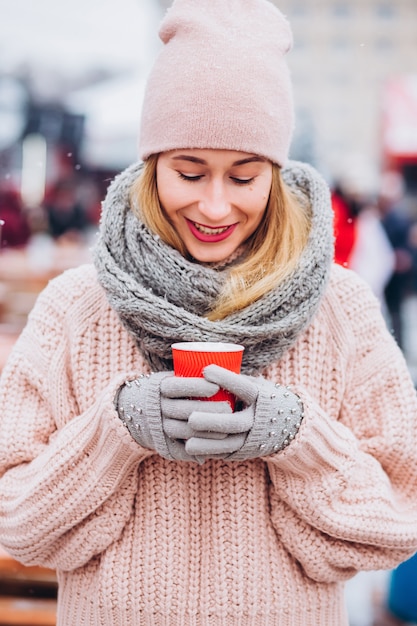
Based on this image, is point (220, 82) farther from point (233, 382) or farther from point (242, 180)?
point (233, 382)

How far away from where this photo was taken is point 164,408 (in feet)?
3.99

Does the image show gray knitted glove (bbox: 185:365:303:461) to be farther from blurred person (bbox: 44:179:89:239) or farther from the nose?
blurred person (bbox: 44:179:89:239)

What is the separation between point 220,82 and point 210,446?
666 millimetres

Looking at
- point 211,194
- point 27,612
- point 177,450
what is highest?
point 211,194

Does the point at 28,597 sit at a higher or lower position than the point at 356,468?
lower

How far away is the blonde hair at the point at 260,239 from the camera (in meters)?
1.40

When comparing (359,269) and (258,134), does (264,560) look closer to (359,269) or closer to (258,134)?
(258,134)

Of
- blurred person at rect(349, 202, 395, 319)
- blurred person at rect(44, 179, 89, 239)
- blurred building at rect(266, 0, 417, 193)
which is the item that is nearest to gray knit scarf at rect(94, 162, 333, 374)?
blurred person at rect(349, 202, 395, 319)

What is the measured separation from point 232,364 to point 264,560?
466 millimetres

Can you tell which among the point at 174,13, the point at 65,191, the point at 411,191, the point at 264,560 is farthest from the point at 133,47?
the point at 411,191

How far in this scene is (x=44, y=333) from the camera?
150 centimetres

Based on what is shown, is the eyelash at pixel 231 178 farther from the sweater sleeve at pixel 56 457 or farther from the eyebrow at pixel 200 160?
the sweater sleeve at pixel 56 457

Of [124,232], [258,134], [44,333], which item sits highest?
[258,134]

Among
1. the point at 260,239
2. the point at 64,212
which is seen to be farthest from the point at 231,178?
the point at 64,212
